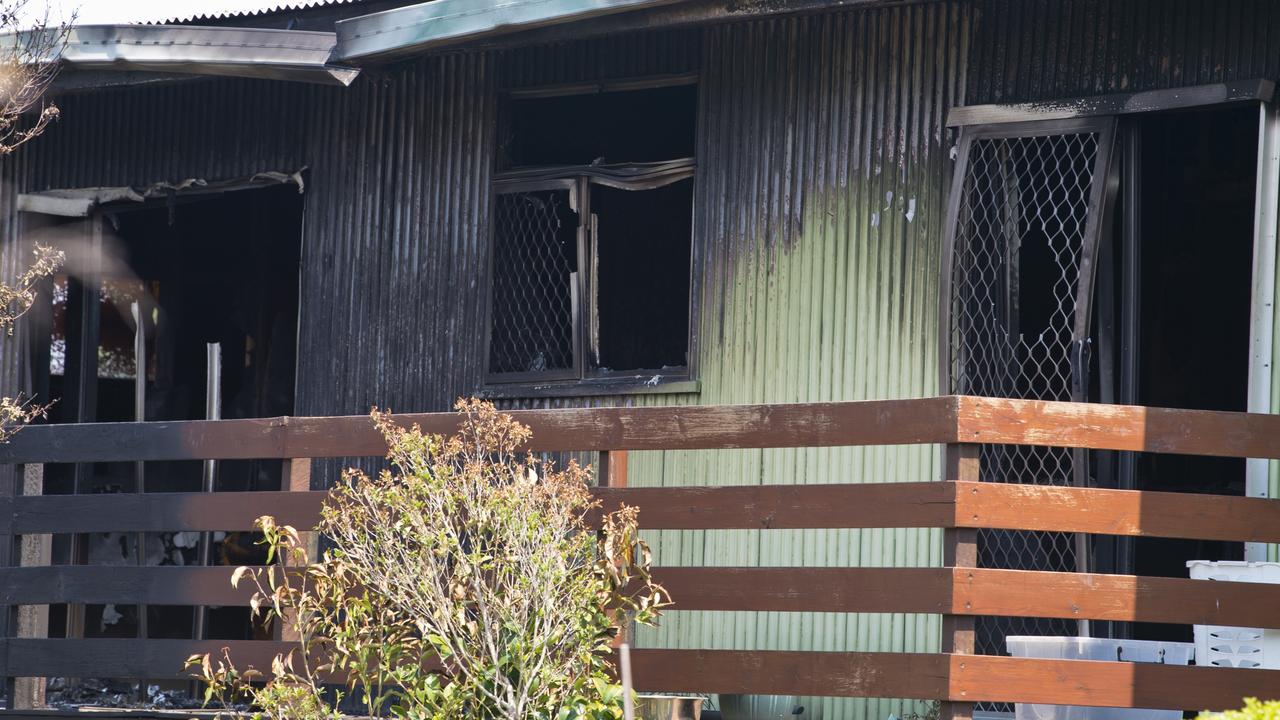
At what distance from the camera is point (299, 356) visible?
9.88 m

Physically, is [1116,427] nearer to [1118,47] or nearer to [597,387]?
[1118,47]

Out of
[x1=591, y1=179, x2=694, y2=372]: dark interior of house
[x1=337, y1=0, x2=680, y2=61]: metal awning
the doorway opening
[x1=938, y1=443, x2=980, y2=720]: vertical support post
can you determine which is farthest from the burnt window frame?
the doorway opening

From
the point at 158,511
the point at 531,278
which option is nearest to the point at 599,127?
the point at 531,278

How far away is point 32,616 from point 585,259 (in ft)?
12.2

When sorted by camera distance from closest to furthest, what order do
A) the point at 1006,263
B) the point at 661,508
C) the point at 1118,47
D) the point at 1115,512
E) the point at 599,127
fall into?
the point at 1115,512 < the point at 661,508 < the point at 1118,47 < the point at 1006,263 < the point at 599,127

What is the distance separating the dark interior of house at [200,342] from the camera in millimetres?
12555

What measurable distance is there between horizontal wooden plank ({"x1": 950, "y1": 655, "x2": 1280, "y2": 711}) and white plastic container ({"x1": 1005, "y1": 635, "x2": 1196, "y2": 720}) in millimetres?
119

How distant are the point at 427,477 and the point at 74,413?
600cm

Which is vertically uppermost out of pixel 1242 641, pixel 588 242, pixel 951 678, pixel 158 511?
pixel 588 242

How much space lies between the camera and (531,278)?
9320 mm

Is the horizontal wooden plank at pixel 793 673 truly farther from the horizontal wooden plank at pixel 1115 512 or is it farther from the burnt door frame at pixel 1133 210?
the burnt door frame at pixel 1133 210

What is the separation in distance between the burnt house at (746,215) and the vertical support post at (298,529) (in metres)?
1.69

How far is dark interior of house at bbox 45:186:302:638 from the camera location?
12.6 m

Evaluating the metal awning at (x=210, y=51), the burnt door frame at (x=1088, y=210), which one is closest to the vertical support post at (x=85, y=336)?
the metal awning at (x=210, y=51)
